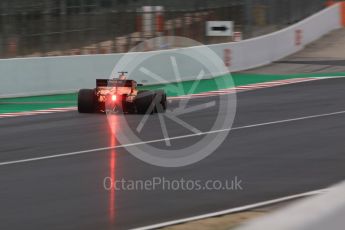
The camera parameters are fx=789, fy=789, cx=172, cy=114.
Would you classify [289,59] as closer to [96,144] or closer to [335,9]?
[335,9]

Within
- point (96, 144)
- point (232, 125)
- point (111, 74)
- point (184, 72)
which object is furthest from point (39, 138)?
point (184, 72)

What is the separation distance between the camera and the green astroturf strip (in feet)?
61.2

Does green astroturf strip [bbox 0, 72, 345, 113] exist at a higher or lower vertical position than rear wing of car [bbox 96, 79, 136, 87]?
lower

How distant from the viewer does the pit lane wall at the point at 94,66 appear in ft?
66.4

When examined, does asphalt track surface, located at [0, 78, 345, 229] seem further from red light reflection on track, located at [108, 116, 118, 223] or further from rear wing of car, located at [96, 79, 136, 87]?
rear wing of car, located at [96, 79, 136, 87]

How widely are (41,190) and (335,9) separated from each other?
32770 mm

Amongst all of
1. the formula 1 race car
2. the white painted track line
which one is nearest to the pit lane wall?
the formula 1 race car

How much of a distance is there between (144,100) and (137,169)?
546 cm

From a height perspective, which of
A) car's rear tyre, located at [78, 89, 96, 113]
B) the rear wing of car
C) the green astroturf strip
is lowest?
the green astroturf strip

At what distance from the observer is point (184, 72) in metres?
24.4

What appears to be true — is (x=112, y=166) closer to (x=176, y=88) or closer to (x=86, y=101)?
(x=86, y=101)

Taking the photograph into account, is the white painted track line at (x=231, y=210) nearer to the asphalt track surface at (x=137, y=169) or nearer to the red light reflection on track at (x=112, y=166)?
the asphalt track surface at (x=137, y=169)

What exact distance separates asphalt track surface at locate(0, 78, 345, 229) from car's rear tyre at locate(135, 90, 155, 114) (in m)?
0.28

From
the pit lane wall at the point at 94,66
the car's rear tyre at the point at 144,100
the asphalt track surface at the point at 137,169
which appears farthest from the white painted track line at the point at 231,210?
the pit lane wall at the point at 94,66
